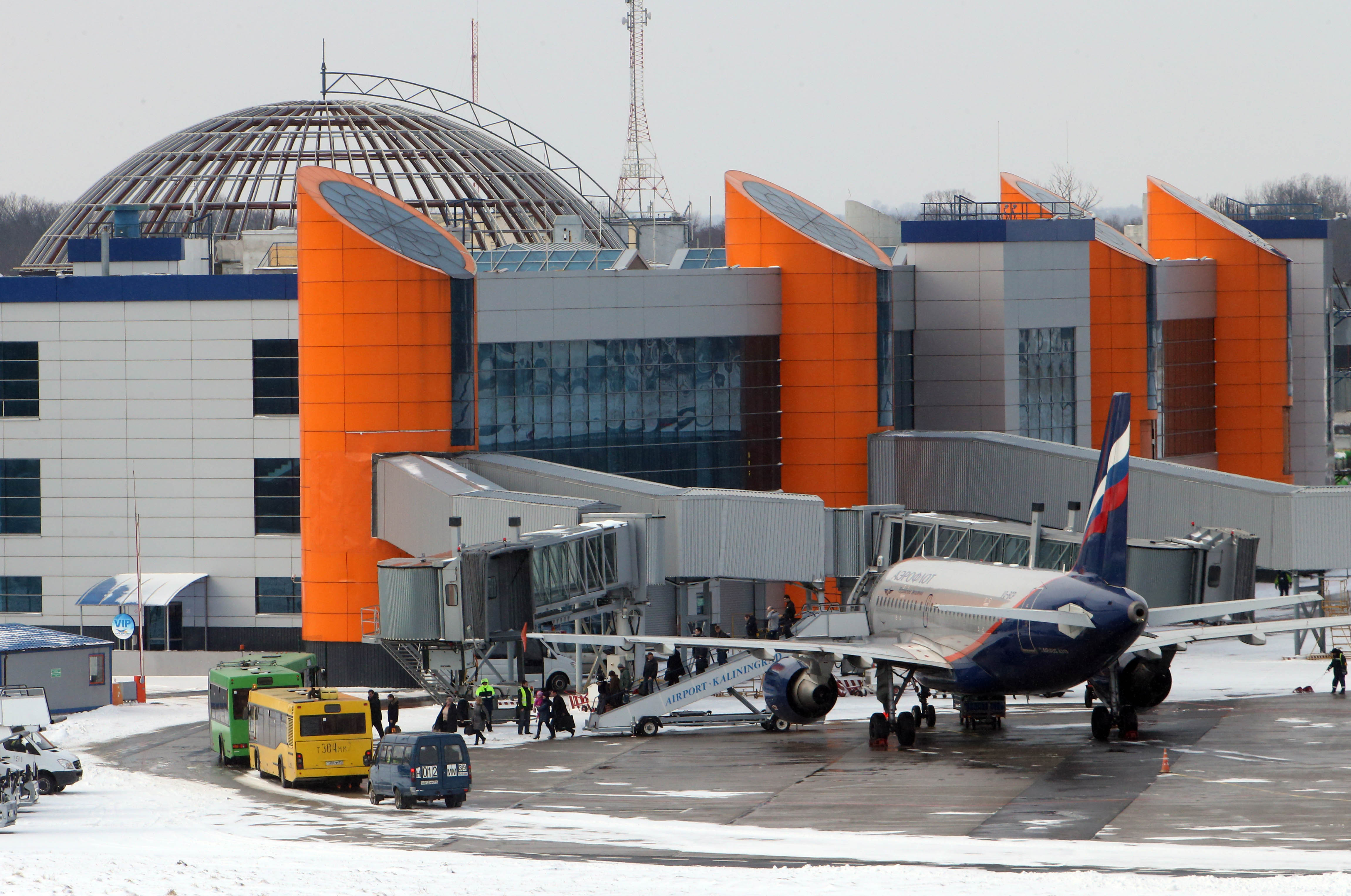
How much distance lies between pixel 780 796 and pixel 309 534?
1355 inches

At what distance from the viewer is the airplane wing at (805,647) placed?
170 ft

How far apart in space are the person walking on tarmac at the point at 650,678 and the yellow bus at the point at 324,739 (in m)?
12.4

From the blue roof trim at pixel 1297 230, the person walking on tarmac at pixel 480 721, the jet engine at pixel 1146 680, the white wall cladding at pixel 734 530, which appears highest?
the blue roof trim at pixel 1297 230

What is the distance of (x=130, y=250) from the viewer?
302 ft

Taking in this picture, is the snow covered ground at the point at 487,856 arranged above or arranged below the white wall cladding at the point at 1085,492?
below

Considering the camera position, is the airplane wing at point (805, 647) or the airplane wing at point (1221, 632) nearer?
the airplane wing at point (1221, 632)

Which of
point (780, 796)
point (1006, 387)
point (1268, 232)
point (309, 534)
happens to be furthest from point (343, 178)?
point (1268, 232)

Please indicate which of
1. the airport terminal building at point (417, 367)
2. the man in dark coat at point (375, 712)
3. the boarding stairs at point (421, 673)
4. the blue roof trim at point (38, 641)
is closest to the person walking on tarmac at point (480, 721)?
the boarding stairs at point (421, 673)

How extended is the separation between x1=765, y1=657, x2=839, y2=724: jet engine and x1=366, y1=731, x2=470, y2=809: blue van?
12497mm

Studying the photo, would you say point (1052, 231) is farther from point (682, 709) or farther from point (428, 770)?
point (428, 770)

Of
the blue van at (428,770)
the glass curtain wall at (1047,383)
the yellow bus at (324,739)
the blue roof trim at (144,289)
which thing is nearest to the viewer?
the blue van at (428,770)

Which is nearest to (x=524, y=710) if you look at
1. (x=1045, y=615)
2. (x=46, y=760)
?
(x=46, y=760)

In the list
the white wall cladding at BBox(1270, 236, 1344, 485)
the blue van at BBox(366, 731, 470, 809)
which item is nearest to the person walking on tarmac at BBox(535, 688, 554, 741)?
the blue van at BBox(366, 731, 470, 809)

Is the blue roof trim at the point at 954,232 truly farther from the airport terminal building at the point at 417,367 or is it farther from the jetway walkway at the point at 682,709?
the jetway walkway at the point at 682,709
